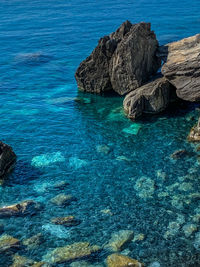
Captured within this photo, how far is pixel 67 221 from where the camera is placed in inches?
1163

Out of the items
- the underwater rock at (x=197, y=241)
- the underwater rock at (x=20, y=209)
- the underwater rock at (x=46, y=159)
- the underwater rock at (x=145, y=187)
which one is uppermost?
the underwater rock at (x=46, y=159)

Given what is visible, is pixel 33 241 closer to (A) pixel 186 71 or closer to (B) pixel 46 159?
(B) pixel 46 159

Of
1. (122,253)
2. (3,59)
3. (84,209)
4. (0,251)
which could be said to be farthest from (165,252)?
(3,59)

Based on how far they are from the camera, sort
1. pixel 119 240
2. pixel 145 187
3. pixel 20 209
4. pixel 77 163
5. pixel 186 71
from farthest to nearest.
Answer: pixel 186 71 → pixel 77 163 → pixel 145 187 → pixel 20 209 → pixel 119 240

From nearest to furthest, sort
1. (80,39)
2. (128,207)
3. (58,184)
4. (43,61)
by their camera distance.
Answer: (128,207), (58,184), (43,61), (80,39)

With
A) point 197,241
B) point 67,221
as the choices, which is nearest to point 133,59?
point 67,221

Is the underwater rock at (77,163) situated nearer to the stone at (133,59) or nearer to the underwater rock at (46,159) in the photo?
the underwater rock at (46,159)

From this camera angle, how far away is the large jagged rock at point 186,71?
4238 cm

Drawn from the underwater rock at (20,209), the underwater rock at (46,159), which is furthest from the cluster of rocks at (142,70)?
the underwater rock at (20,209)

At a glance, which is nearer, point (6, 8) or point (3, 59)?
point (3, 59)

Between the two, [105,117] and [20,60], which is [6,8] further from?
[105,117]

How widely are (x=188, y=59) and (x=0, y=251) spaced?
28.4m

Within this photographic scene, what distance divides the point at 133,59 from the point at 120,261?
2844 centimetres

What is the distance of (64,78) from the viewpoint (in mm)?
61812
